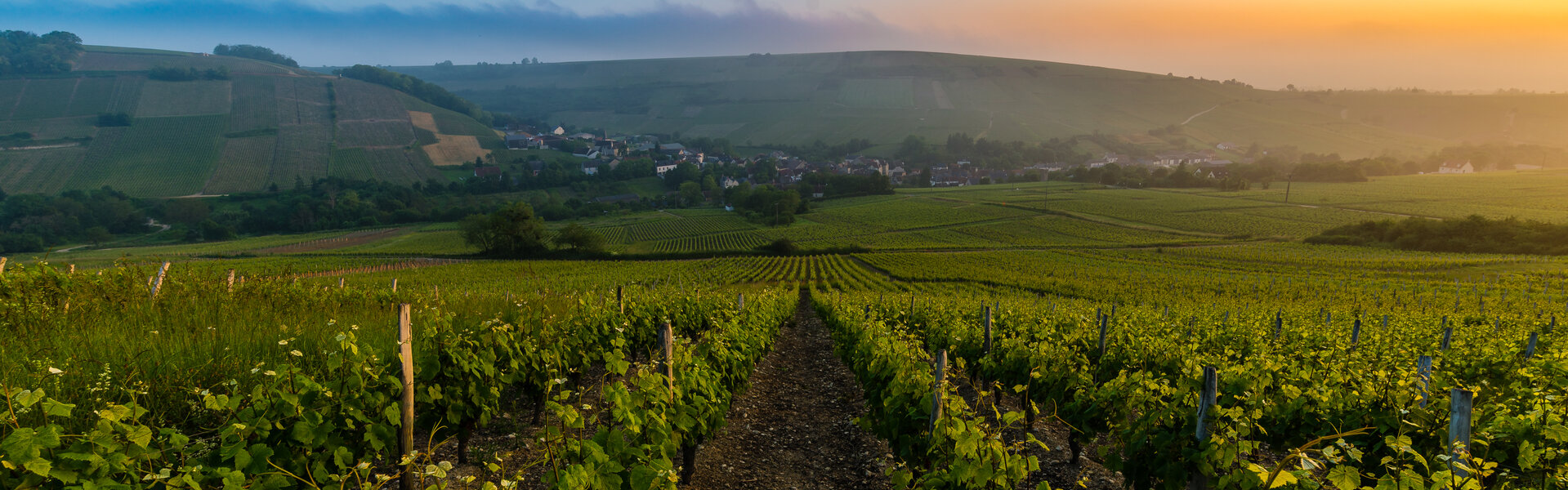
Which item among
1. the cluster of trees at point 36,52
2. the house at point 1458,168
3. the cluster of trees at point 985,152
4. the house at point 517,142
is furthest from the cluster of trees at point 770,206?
the cluster of trees at point 36,52

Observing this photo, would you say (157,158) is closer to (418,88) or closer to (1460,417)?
(418,88)

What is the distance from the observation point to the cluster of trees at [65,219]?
237ft

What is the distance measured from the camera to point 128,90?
133375 mm

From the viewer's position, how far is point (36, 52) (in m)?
142

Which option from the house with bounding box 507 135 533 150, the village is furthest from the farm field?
the house with bounding box 507 135 533 150

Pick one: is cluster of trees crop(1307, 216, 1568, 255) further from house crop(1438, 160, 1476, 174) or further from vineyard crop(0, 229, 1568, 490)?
house crop(1438, 160, 1476, 174)

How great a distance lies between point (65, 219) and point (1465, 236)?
15899 centimetres

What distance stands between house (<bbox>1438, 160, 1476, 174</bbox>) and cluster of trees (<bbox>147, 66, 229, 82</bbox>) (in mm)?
295223

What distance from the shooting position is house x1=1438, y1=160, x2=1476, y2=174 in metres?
137

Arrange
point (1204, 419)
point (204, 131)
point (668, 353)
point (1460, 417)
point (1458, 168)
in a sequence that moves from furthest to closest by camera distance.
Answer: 1. point (1458, 168)
2. point (204, 131)
3. point (668, 353)
4. point (1204, 419)
5. point (1460, 417)

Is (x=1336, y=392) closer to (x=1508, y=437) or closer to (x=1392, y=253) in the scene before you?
(x=1508, y=437)

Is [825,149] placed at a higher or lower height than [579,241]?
higher

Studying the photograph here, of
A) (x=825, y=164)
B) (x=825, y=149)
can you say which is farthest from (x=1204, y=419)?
(x=825, y=149)

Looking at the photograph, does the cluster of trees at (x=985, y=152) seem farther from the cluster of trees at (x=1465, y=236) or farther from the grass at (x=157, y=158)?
the grass at (x=157, y=158)
